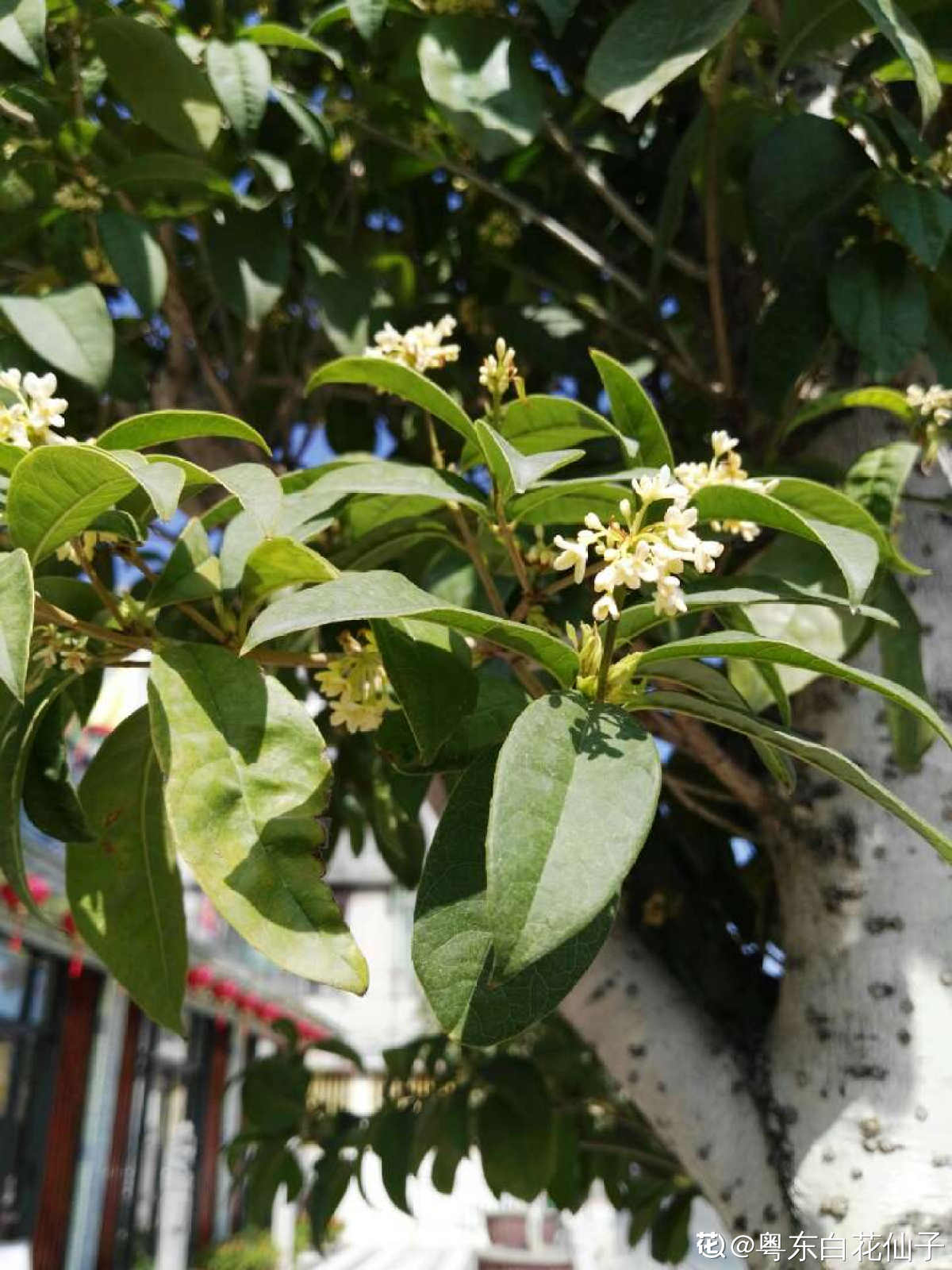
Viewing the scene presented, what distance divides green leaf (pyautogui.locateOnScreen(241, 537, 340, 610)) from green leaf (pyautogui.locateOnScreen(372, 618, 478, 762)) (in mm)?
48

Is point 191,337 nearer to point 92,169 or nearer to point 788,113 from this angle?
point 92,169

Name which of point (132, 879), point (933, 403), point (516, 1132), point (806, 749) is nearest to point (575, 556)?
point (806, 749)

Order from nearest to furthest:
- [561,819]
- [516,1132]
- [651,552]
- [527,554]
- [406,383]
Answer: [561,819] < [651,552] < [406,383] < [527,554] < [516,1132]

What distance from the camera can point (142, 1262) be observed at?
7.65m

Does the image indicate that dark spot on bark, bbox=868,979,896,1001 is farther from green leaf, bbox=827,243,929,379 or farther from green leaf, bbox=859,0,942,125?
green leaf, bbox=859,0,942,125

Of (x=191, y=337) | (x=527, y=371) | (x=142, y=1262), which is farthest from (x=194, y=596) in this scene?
(x=142, y=1262)

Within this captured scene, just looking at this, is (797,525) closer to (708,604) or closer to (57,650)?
(708,604)

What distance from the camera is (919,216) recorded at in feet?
3.24

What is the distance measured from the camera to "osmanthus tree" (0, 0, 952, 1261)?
1.98ft

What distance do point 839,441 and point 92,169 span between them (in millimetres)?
843

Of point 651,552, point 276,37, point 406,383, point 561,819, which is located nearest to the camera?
point 561,819

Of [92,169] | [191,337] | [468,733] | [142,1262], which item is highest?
[92,169]

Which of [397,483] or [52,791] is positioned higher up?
[397,483]

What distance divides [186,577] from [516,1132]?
3.37ft
